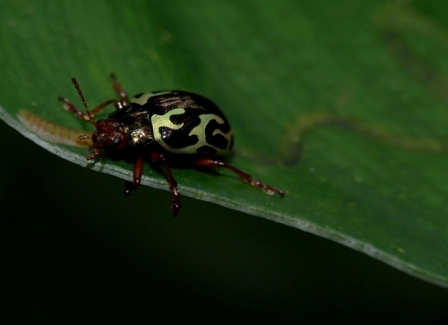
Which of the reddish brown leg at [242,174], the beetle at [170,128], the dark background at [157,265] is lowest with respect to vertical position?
the dark background at [157,265]

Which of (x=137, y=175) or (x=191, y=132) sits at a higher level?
(x=191, y=132)

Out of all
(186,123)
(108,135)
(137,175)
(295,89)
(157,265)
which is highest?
(295,89)

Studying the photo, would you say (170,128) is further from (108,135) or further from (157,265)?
(157,265)

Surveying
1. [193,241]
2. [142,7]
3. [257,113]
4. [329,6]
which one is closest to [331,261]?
[193,241]

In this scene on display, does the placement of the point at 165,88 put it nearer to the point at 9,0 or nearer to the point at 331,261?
the point at 9,0

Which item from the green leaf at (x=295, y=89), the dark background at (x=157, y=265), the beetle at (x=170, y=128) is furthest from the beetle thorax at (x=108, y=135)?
the dark background at (x=157, y=265)

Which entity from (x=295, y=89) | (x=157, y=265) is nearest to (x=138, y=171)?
(x=295, y=89)

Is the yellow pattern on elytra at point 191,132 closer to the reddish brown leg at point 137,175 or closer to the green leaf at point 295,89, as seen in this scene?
the green leaf at point 295,89

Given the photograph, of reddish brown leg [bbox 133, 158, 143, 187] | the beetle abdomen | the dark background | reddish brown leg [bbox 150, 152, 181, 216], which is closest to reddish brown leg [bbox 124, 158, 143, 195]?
reddish brown leg [bbox 133, 158, 143, 187]
